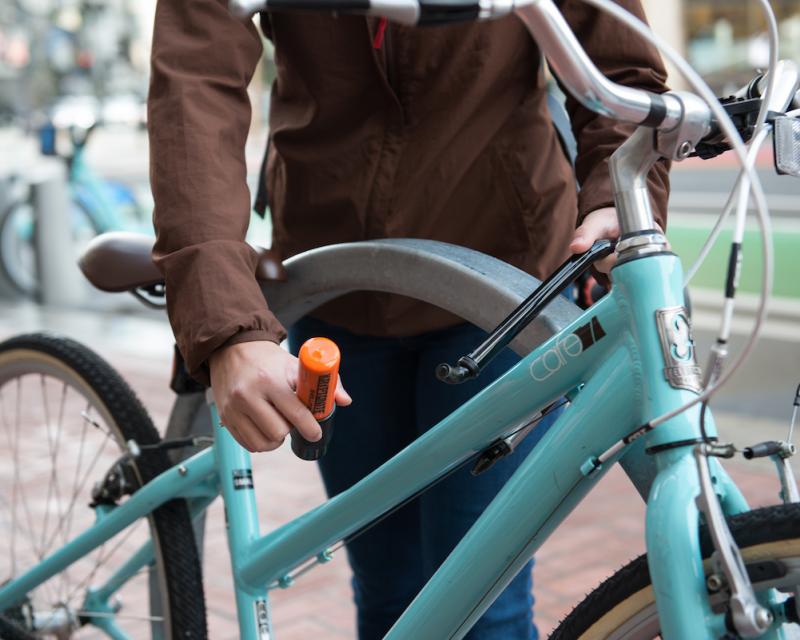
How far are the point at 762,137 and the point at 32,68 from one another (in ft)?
121

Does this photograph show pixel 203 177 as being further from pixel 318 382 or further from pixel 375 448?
pixel 375 448

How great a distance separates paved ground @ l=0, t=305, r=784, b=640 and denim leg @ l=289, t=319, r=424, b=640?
1.21 m

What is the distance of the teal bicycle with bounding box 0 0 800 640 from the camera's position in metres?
1.08

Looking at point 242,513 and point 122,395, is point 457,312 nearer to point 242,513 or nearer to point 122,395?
point 242,513

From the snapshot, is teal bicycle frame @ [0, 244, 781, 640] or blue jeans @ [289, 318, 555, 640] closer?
teal bicycle frame @ [0, 244, 781, 640]

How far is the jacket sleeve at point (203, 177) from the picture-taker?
1446mm

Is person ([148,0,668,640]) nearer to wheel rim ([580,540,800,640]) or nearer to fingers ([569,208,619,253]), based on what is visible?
fingers ([569,208,619,253])

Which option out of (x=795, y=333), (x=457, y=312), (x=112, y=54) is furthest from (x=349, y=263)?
(x=112, y=54)

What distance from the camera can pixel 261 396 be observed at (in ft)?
4.51

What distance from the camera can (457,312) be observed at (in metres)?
1.58

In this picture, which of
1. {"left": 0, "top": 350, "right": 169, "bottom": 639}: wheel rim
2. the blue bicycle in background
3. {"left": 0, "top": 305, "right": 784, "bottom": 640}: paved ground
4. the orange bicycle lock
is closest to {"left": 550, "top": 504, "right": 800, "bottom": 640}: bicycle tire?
the orange bicycle lock

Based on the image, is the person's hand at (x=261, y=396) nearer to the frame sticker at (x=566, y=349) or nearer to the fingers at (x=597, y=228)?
the frame sticker at (x=566, y=349)

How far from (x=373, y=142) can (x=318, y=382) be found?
0.53 metres

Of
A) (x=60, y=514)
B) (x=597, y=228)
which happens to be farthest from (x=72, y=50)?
(x=597, y=228)
